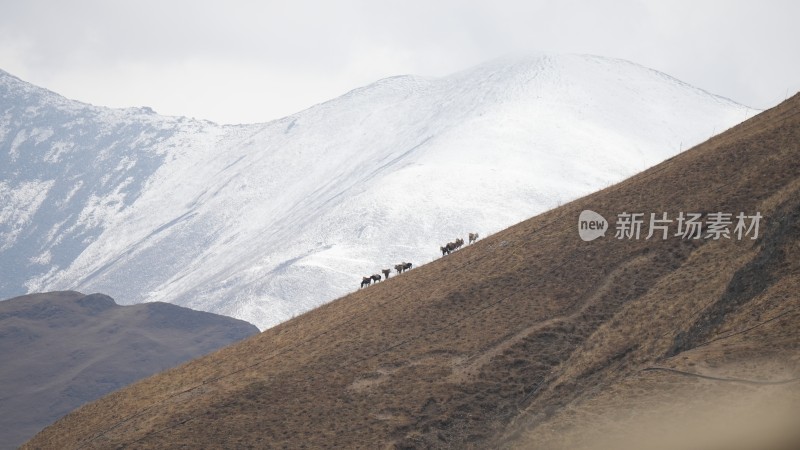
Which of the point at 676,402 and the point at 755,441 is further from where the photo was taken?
the point at 676,402

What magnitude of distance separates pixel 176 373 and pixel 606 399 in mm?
30873

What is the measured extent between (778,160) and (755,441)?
3013 cm

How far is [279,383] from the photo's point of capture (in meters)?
54.5

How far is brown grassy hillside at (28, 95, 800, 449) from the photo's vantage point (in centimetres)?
4122

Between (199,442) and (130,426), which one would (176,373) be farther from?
(199,442)

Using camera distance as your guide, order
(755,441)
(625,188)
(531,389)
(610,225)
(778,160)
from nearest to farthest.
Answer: (755,441) < (531,389) < (778,160) < (610,225) < (625,188)

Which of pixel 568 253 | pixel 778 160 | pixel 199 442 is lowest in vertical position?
pixel 199 442

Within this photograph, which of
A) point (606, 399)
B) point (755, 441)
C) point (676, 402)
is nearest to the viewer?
point (755, 441)

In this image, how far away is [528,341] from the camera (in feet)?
169

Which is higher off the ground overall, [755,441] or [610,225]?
[610,225]

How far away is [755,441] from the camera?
29.6 metres

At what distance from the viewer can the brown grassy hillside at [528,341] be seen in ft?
135

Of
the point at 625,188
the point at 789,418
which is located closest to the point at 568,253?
the point at 625,188

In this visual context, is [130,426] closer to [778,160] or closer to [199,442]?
[199,442]
